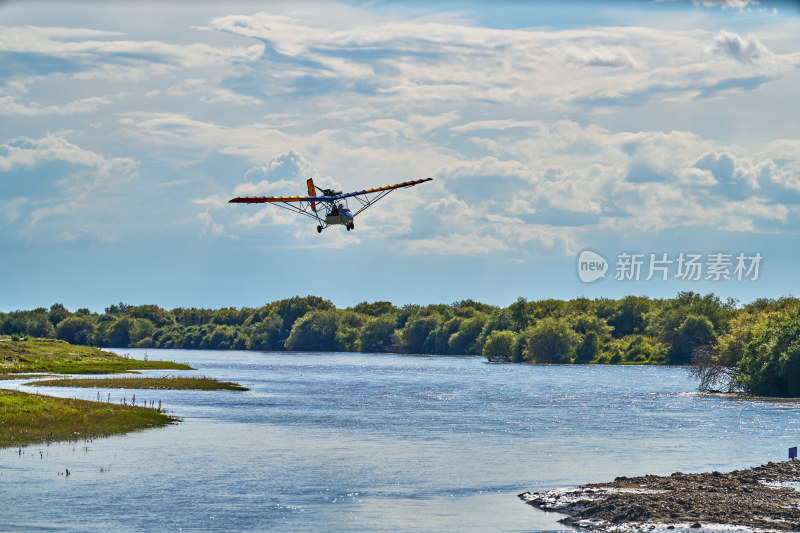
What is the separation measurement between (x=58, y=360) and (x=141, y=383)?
43.0 m

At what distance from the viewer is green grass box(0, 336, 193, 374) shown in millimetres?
130250

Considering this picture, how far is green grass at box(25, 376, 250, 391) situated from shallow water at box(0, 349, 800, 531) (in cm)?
480

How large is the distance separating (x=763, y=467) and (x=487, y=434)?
24675mm


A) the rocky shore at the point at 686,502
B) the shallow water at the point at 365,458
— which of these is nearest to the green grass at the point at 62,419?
the shallow water at the point at 365,458

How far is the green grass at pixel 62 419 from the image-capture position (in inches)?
2386

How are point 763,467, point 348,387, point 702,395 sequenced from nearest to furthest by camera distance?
point 763,467 → point 702,395 → point 348,387

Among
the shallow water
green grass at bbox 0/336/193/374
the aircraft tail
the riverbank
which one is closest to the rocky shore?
the shallow water

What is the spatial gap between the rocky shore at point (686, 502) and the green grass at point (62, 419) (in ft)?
109

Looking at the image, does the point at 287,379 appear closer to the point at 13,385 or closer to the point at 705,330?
the point at 13,385

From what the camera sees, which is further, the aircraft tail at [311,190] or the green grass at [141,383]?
the green grass at [141,383]

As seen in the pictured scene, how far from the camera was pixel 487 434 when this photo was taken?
69625mm

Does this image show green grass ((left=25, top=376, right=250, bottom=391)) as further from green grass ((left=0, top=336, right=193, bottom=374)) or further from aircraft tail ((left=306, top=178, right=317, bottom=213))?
aircraft tail ((left=306, top=178, right=317, bottom=213))

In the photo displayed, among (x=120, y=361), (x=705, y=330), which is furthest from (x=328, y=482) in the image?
(x=705, y=330)

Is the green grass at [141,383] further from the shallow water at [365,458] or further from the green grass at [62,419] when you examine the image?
the green grass at [62,419]
